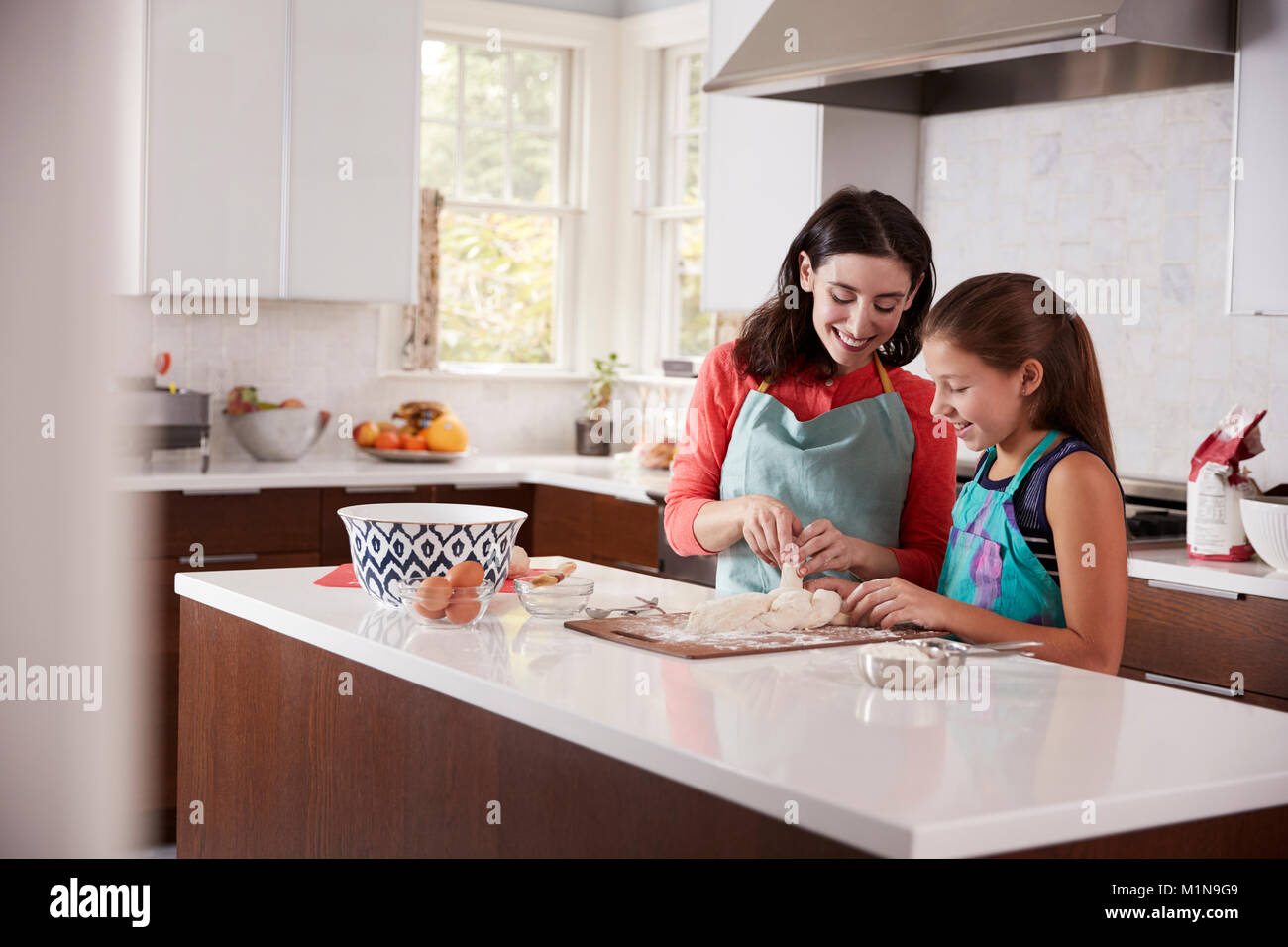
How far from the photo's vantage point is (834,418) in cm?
216

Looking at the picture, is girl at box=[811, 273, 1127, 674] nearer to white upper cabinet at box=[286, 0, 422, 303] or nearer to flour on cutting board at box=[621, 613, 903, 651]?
flour on cutting board at box=[621, 613, 903, 651]

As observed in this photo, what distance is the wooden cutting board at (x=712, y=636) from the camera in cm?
157

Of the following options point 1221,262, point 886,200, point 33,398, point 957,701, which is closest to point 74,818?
point 33,398

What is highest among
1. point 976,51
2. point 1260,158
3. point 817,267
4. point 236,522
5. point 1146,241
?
point 976,51

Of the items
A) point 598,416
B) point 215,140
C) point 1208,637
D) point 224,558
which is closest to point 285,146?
point 215,140

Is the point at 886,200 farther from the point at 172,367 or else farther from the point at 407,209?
the point at 172,367

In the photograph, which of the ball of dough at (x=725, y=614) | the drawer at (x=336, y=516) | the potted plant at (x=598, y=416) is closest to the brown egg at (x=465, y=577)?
the ball of dough at (x=725, y=614)

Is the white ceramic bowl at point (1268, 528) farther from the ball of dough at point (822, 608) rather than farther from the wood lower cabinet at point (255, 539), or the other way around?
the wood lower cabinet at point (255, 539)

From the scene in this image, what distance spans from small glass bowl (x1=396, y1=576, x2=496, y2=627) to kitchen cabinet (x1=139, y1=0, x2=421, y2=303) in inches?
102

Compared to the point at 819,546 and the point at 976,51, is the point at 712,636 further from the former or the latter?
the point at 976,51

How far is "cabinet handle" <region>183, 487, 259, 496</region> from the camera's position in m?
3.73

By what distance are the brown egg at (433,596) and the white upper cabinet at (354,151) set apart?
2661 millimetres

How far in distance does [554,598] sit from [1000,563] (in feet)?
1.85

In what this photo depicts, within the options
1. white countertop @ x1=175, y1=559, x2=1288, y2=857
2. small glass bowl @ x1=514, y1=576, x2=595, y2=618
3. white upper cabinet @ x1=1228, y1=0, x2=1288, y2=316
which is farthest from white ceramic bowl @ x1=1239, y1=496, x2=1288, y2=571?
small glass bowl @ x1=514, y1=576, x2=595, y2=618
